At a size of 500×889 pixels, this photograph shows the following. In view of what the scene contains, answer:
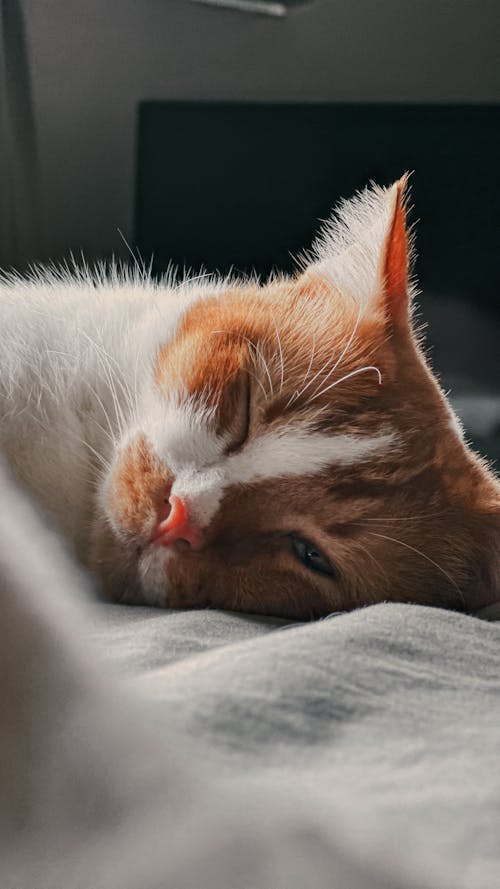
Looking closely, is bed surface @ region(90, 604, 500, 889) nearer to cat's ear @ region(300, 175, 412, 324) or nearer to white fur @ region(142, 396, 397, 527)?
white fur @ region(142, 396, 397, 527)

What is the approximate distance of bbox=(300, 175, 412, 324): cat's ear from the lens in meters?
1.12

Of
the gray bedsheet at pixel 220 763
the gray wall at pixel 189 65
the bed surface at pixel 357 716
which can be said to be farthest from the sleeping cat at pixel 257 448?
the gray wall at pixel 189 65

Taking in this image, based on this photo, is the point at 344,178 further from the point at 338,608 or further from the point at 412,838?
the point at 412,838

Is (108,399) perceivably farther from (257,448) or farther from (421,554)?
(421,554)

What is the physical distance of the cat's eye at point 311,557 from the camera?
3.06 ft

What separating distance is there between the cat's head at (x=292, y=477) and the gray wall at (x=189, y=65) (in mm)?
886

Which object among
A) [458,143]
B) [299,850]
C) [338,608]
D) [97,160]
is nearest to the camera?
[299,850]

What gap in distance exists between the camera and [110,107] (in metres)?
1.92

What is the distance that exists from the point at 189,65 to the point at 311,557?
4.47 feet

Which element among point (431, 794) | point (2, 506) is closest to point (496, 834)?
point (431, 794)

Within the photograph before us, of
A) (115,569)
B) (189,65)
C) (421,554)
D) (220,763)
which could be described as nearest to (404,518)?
(421,554)

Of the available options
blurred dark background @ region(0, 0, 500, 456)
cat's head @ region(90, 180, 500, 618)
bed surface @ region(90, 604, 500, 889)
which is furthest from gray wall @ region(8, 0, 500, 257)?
bed surface @ region(90, 604, 500, 889)

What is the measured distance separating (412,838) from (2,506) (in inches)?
13.4

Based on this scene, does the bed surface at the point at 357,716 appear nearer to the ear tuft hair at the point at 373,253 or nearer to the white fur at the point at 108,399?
the white fur at the point at 108,399
